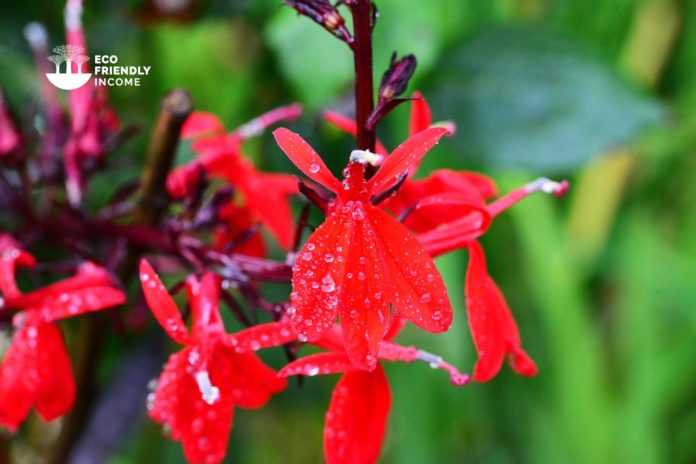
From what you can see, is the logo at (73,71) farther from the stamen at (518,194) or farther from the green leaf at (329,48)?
the stamen at (518,194)

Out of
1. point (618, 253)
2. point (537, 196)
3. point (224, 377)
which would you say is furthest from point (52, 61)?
point (618, 253)

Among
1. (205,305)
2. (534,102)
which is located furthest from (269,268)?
(534,102)

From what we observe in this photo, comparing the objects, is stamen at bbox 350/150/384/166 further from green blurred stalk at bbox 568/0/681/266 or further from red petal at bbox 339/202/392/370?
green blurred stalk at bbox 568/0/681/266

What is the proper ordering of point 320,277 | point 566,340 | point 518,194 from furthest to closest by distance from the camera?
point 566,340 → point 518,194 → point 320,277

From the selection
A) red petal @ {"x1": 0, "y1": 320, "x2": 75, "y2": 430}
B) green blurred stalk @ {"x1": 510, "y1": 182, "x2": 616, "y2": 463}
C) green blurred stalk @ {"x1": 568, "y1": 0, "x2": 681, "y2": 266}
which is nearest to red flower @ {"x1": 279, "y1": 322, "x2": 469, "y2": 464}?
red petal @ {"x1": 0, "y1": 320, "x2": 75, "y2": 430}

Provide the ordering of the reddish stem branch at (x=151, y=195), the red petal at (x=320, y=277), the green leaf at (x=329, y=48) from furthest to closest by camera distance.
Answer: the green leaf at (x=329, y=48)
the reddish stem branch at (x=151, y=195)
the red petal at (x=320, y=277)

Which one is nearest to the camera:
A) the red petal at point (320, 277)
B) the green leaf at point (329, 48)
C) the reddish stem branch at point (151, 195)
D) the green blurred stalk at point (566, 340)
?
the red petal at point (320, 277)

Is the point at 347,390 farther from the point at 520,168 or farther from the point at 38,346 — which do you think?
the point at 520,168

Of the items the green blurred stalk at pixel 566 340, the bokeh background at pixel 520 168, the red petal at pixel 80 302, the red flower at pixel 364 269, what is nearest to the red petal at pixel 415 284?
the red flower at pixel 364 269
